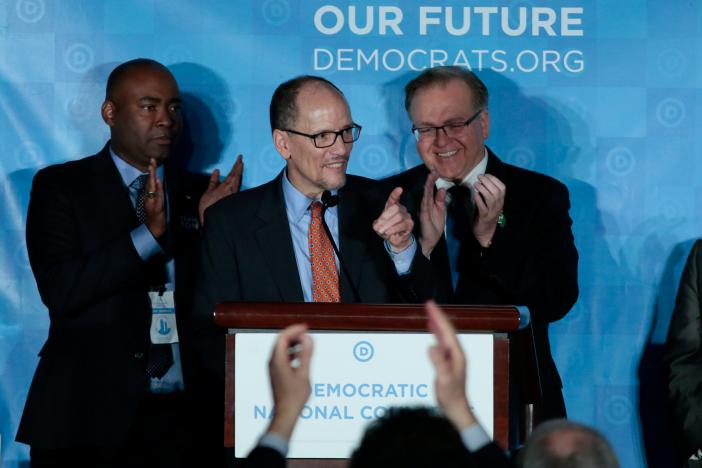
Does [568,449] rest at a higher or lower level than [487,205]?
lower

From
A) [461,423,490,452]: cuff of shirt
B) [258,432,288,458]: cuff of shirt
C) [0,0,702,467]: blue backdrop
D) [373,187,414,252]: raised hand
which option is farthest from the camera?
[0,0,702,467]: blue backdrop

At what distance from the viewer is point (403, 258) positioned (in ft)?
10.9

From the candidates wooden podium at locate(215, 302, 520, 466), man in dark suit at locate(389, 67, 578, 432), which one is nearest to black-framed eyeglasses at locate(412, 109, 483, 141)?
man in dark suit at locate(389, 67, 578, 432)

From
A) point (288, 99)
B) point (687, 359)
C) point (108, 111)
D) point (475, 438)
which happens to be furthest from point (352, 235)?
point (475, 438)

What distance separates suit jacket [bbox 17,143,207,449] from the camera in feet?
13.3

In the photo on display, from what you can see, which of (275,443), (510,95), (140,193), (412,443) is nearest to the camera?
(412,443)

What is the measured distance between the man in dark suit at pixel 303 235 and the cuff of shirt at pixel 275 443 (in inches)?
55.8

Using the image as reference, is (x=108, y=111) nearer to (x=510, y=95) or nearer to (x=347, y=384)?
(x=510, y=95)

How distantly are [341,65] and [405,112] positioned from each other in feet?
1.00

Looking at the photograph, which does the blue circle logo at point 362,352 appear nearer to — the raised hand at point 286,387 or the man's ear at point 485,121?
the raised hand at point 286,387

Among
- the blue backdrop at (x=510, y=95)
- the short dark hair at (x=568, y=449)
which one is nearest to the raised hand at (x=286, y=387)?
the short dark hair at (x=568, y=449)

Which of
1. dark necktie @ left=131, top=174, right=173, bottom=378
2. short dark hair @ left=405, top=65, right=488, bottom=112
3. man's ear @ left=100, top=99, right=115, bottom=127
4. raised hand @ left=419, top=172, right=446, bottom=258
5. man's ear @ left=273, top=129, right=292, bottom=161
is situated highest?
short dark hair @ left=405, top=65, right=488, bottom=112

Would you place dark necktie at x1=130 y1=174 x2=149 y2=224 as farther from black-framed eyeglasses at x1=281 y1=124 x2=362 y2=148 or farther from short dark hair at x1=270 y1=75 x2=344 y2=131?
black-framed eyeglasses at x1=281 y1=124 x2=362 y2=148

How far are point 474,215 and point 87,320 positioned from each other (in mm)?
1409
